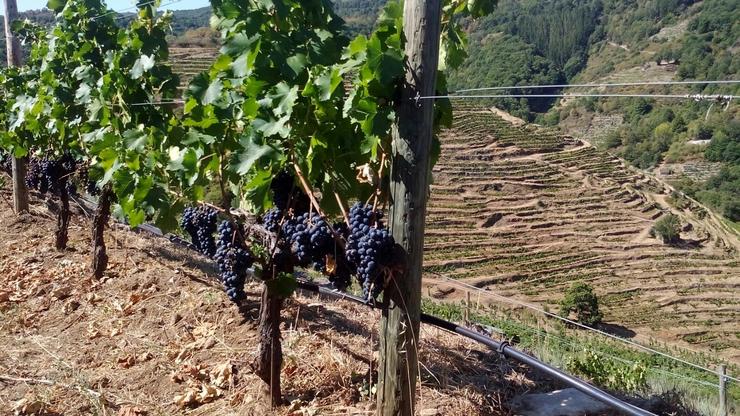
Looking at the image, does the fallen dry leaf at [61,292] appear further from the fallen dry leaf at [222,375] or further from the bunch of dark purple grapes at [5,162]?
the bunch of dark purple grapes at [5,162]

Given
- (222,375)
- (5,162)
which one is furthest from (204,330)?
(5,162)

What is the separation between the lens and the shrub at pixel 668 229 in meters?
44.4

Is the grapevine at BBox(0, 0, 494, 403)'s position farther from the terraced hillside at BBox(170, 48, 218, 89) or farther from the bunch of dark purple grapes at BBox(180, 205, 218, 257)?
the terraced hillside at BBox(170, 48, 218, 89)

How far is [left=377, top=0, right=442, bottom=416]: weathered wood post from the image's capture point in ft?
8.03

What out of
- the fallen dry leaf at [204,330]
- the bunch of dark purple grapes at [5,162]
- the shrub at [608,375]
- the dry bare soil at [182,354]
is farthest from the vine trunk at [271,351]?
the bunch of dark purple grapes at [5,162]

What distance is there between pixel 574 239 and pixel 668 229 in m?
6.62

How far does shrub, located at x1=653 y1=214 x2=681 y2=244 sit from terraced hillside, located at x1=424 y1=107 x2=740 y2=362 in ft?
2.12

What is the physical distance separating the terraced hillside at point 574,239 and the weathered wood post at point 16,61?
26254 mm

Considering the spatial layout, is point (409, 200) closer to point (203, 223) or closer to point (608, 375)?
point (203, 223)

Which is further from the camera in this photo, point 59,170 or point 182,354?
point 59,170

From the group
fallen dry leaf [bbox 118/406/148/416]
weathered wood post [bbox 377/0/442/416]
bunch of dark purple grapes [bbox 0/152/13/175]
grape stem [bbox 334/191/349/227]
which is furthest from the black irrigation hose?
bunch of dark purple grapes [bbox 0/152/13/175]

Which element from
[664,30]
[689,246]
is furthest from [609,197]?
[664,30]

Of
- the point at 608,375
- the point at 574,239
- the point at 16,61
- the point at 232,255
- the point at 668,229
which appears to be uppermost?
the point at 16,61

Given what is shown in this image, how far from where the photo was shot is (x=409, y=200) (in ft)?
8.40
